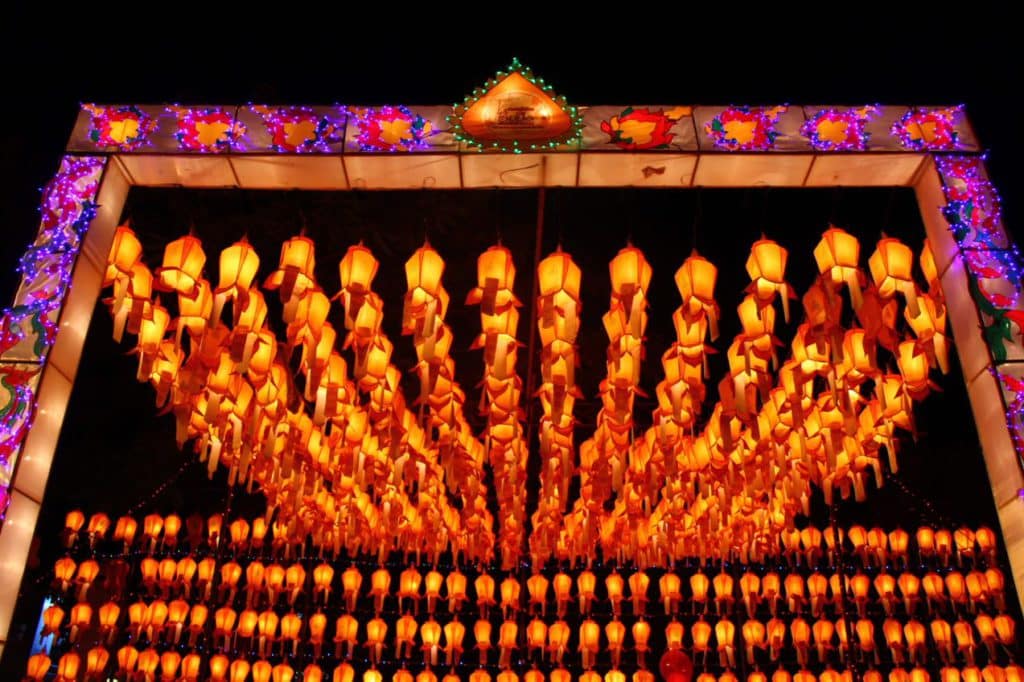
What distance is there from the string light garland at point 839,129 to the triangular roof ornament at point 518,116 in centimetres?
138

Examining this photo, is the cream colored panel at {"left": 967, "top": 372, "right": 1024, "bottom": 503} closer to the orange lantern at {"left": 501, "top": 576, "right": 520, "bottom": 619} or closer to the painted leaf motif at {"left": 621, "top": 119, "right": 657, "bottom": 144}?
the painted leaf motif at {"left": 621, "top": 119, "right": 657, "bottom": 144}

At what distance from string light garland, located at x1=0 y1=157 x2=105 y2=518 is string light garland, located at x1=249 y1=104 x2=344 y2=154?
3.27 ft

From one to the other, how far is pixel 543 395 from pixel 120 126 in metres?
3.24

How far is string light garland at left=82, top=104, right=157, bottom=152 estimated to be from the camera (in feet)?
15.5

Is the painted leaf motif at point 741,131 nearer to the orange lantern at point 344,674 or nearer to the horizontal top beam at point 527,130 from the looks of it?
the horizontal top beam at point 527,130

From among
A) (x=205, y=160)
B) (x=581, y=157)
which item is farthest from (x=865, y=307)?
(x=205, y=160)

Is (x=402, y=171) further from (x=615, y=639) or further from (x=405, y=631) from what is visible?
(x=615, y=639)

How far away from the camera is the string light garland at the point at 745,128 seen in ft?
15.1

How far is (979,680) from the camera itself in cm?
815

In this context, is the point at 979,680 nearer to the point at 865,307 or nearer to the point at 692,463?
the point at 692,463

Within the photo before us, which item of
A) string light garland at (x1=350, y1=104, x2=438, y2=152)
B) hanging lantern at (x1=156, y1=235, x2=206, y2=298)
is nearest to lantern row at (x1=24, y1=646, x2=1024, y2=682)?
hanging lantern at (x1=156, y1=235, x2=206, y2=298)

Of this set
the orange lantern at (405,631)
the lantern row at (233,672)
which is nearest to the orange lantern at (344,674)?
the lantern row at (233,672)

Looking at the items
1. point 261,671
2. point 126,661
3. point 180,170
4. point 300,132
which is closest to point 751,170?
point 300,132

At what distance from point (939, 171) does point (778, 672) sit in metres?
6.31
